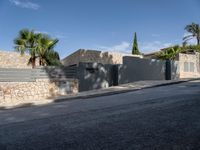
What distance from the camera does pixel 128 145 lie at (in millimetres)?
5027

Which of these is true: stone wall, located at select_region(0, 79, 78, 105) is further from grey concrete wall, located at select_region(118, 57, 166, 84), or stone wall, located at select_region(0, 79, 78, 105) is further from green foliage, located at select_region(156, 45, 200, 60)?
green foliage, located at select_region(156, 45, 200, 60)

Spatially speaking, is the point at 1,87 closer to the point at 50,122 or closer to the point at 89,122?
the point at 50,122

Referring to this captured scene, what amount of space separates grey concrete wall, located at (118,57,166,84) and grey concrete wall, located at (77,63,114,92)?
978 mm

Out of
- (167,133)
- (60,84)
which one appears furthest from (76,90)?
(167,133)

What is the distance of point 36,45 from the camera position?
21.7m

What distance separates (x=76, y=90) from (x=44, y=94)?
2398 millimetres

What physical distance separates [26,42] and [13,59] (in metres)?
2.40

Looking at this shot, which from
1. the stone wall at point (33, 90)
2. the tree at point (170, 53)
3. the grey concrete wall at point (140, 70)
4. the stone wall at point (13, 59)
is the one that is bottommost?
the stone wall at point (33, 90)

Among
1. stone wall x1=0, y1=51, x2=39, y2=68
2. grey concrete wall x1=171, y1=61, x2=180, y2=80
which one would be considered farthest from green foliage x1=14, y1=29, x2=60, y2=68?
grey concrete wall x1=171, y1=61, x2=180, y2=80

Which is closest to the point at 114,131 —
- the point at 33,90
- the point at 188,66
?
the point at 33,90

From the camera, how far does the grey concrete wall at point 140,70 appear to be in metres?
20.6

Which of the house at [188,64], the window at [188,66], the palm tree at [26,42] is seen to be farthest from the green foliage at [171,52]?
the palm tree at [26,42]

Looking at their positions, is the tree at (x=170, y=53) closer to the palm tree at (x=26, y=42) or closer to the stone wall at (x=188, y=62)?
the stone wall at (x=188, y=62)

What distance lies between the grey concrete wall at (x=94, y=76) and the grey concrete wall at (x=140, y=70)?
3.21 feet
